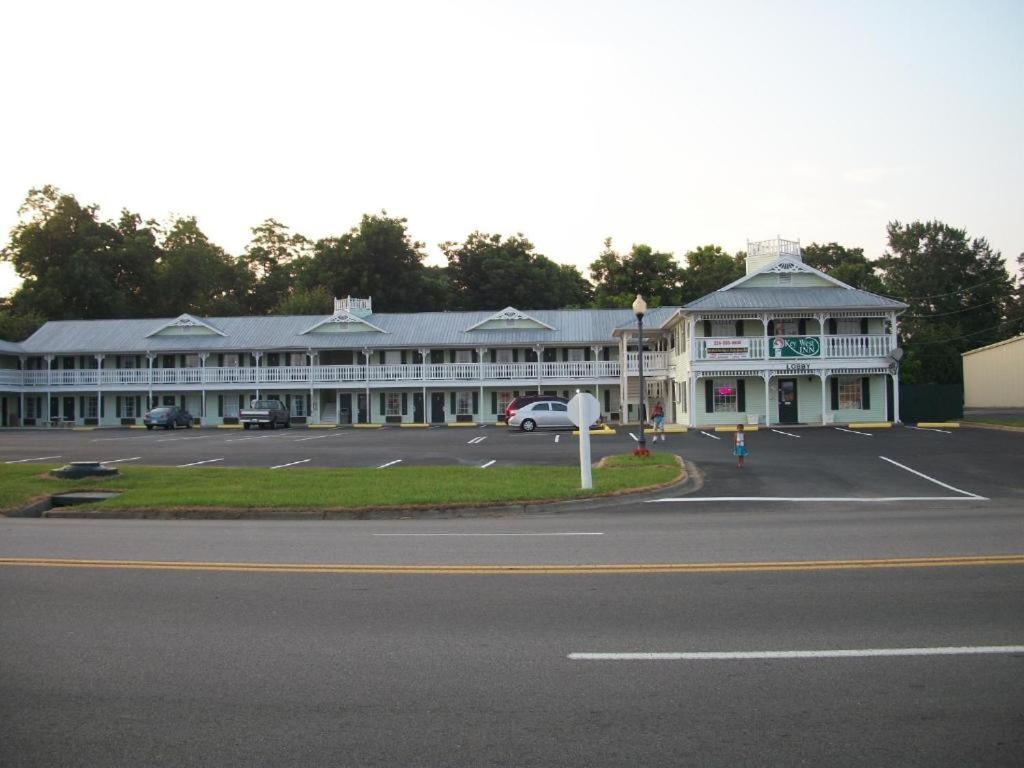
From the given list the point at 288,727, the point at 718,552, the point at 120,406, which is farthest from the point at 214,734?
the point at 120,406

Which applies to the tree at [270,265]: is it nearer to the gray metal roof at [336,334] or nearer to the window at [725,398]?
the gray metal roof at [336,334]

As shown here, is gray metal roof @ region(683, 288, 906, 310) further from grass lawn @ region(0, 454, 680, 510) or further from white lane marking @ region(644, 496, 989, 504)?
white lane marking @ region(644, 496, 989, 504)

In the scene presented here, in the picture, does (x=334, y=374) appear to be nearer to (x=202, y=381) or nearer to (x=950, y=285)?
(x=202, y=381)

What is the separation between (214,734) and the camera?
457cm

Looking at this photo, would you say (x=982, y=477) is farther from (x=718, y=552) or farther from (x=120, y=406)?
(x=120, y=406)

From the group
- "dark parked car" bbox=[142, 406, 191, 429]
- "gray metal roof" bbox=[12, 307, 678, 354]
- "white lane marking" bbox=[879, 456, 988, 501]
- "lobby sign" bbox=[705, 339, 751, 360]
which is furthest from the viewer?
"gray metal roof" bbox=[12, 307, 678, 354]

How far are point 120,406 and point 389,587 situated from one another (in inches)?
2139

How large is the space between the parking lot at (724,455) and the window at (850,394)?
4.94m

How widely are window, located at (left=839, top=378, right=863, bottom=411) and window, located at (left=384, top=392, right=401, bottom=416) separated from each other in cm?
2609

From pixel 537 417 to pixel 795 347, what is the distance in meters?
12.6

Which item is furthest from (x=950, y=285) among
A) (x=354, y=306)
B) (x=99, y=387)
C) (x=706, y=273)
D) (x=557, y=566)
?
(x=557, y=566)

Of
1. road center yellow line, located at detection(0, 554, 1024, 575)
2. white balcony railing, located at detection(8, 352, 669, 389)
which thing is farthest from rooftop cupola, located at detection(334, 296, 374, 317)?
road center yellow line, located at detection(0, 554, 1024, 575)

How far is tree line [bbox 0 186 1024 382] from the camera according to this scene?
69000 mm

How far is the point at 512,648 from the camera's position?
235 inches
